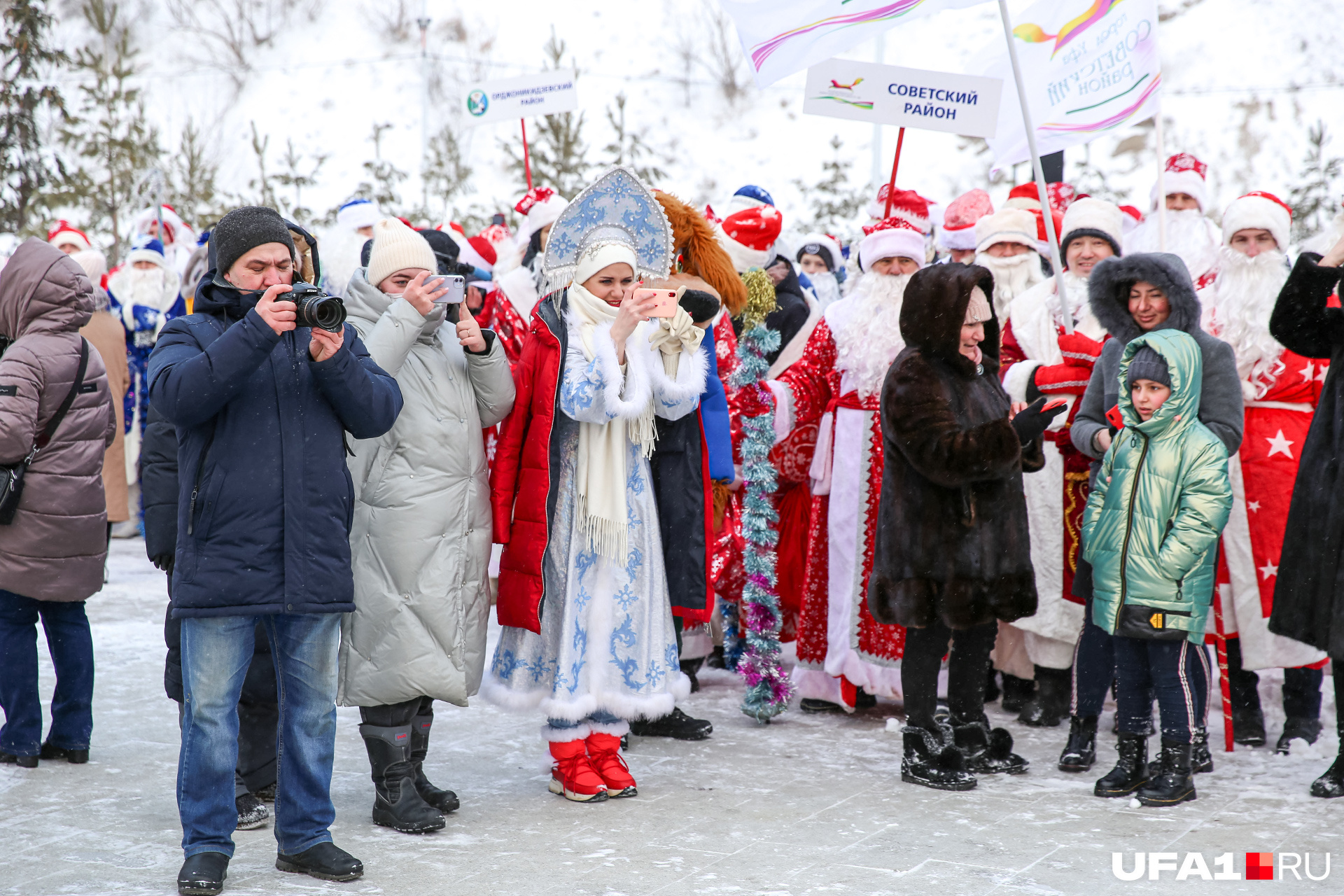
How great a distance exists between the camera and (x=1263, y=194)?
551 cm

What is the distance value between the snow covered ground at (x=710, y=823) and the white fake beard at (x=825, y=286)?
3967 millimetres

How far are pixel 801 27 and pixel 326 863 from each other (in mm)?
4058

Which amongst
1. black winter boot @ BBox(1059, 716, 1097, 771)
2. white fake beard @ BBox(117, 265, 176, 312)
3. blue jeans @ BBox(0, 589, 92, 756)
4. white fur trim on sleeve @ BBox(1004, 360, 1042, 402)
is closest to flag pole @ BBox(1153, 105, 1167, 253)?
white fur trim on sleeve @ BBox(1004, 360, 1042, 402)

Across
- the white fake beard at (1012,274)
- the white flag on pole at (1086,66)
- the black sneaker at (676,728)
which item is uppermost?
the white flag on pole at (1086,66)

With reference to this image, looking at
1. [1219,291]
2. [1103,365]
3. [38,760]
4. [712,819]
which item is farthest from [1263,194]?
[38,760]

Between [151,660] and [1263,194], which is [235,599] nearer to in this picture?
[151,660]

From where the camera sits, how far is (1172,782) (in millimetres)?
4301

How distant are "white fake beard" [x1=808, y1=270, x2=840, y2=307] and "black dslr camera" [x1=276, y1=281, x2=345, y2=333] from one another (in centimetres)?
565

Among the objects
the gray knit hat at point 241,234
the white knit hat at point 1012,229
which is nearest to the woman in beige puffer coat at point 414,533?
the gray knit hat at point 241,234

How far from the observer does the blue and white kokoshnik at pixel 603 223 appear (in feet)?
14.5

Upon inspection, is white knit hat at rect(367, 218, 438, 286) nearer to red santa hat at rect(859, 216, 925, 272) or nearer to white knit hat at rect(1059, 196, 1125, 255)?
red santa hat at rect(859, 216, 925, 272)

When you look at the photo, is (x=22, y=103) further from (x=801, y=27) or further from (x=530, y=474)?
(x=530, y=474)

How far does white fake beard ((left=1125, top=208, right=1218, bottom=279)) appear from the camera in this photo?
601 cm

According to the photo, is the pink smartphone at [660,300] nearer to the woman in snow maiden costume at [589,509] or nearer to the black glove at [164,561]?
the woman in snow maiden costume at [589,509]
